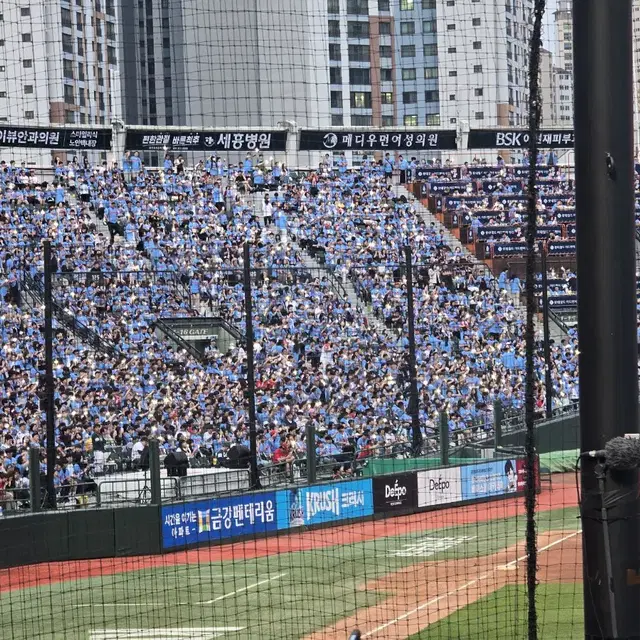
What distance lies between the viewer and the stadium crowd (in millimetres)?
19484

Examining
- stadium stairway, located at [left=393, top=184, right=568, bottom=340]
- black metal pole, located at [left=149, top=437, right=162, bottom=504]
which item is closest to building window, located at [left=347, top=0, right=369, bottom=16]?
stadium stairway, located at [left=393, top=184, right=568, bottom=340]

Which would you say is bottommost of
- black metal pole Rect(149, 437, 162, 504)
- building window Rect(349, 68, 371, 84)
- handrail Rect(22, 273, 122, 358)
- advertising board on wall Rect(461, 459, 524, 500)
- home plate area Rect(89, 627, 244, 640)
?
advertising board on wall Rect(461, 459, 524, 500)

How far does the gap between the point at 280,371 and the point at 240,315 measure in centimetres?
280

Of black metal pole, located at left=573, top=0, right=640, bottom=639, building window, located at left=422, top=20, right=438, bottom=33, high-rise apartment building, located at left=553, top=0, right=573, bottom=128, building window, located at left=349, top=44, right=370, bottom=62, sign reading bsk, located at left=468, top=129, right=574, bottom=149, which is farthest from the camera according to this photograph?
building window, located at left=349, top=44, right=370, bottom=62

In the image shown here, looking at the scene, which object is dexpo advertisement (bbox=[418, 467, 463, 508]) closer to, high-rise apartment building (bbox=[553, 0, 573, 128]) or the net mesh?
the net mesh

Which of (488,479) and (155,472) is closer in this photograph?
(155,472)

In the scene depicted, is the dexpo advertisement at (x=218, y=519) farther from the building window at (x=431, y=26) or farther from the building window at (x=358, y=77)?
the building window at (x=358, y=77)

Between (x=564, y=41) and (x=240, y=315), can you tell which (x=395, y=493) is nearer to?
(x=240, y=315)

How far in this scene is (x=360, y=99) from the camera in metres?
66.0

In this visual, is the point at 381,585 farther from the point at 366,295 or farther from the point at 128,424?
the point at 366,295

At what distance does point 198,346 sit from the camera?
78.2 ft

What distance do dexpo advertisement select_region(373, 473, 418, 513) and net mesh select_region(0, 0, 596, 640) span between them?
0.12 ft

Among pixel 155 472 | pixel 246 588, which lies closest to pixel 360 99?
pixel 155 472

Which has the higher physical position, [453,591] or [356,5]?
[356,5]
